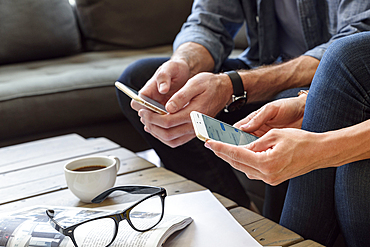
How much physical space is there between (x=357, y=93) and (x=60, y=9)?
1.67m

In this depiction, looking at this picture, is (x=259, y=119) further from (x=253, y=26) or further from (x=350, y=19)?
(x=253, y=26)

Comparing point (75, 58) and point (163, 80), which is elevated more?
point (163, 80)

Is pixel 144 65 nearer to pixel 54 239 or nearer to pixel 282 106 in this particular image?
pixel 282 106

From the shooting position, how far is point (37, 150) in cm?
94

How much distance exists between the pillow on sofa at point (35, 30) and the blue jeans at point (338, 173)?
1.55 metres

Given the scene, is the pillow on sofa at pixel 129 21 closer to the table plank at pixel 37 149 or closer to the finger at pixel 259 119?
the table plank at pixel 37 149

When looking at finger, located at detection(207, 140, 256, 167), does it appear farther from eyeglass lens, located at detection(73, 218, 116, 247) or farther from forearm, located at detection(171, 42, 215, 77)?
forearm, located at detection(171, 42, 215, 77)

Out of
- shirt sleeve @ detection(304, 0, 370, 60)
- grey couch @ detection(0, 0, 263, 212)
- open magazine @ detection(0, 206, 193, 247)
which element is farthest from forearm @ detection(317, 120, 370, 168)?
grey couch @ detection(0, 0, 263, 212)

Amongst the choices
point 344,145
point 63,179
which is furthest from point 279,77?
point 63,179

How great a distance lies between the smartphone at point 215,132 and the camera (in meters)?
0.48

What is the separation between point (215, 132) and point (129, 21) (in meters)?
1.63

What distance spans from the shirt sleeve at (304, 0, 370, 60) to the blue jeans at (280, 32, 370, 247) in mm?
345

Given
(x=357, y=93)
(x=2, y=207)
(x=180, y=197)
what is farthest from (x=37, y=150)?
(x=357, y=93)

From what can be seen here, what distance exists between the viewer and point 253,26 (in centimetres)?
120
